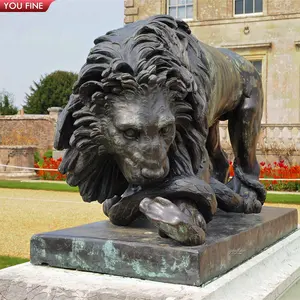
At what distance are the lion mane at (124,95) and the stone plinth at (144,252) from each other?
8.9 inches

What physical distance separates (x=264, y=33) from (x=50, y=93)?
999 inches

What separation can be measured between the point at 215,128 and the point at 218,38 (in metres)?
15.2

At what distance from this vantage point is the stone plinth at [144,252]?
1.96 m

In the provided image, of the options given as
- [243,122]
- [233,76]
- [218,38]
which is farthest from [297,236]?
[218,38]

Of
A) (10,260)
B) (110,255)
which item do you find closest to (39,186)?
(10,260)

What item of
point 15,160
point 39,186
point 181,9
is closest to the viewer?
point 39,186

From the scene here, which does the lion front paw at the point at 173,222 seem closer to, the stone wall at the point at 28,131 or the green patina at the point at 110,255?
the green patina at the point at 110,255

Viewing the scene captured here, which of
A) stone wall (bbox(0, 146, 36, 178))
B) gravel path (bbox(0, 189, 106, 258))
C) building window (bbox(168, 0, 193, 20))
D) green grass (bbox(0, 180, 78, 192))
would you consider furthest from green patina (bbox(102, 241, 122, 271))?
building window (bbox(168, 0, 193, 20))

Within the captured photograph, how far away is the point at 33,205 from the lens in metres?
9.94

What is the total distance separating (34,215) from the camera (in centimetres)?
873

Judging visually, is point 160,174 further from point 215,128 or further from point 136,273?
point 215,128

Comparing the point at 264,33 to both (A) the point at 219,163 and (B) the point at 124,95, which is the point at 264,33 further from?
(B) the point at 124,95

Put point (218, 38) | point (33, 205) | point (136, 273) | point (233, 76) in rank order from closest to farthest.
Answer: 1. point (136, 273)
2. point (233, 76)
3. point (33, 205)
4. point (218, 38)

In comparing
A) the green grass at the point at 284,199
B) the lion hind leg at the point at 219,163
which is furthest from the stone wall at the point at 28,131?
the lion hind leg at the point at 219,163
